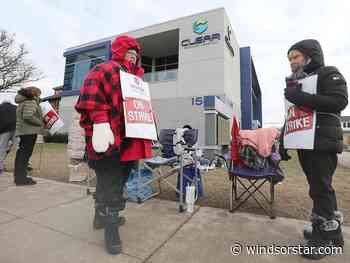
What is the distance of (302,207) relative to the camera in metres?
2.81

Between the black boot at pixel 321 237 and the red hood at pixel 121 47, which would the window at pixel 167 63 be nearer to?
the red hood at pixel 121 47

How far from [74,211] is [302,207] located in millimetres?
3026

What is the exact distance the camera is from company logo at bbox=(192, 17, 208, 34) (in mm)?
11797

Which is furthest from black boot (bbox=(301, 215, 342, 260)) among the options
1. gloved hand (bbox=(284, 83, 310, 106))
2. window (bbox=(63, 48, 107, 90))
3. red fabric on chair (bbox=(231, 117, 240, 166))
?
window (bbox=(63, 48, 107, 90))

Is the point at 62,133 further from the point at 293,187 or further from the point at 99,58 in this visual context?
the point at 293,187

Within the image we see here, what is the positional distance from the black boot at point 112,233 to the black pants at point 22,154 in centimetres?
277

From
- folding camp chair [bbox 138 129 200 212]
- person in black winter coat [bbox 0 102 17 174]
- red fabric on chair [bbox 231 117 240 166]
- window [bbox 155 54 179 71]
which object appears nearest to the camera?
red fabric on chair [bbox 231 117 240 166]

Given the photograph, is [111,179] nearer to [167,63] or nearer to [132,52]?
[132,52]

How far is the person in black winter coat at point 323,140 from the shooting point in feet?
5.10

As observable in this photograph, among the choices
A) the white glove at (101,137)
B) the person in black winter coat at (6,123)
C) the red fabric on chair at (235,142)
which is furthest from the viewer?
the person in black winter coat at (6,123)

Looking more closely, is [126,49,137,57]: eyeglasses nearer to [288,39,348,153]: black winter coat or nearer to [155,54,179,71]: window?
[288,39,348,153]: black winter coat

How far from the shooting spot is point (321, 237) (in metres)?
1.63
